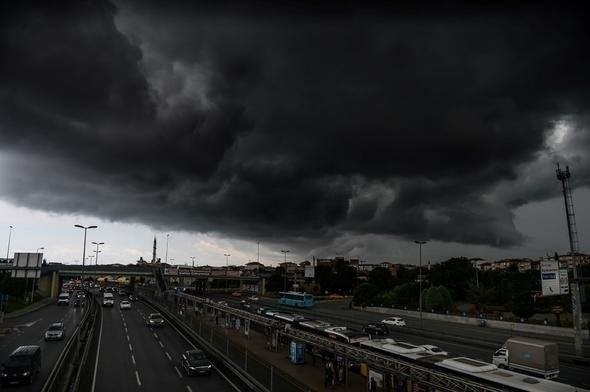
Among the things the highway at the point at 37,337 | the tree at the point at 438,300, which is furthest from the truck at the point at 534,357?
the tree at the point at 438,300

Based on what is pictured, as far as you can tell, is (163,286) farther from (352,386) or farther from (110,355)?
(352,386)

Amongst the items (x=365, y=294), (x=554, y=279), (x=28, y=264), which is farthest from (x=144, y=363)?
(x=365, y=294)

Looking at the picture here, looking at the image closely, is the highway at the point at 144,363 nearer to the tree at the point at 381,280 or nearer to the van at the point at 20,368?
the van at the point at 20,368

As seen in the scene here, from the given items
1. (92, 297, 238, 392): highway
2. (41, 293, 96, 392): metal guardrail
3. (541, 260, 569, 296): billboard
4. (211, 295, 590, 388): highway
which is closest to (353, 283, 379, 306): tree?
(211, 295, 590, 388): highway

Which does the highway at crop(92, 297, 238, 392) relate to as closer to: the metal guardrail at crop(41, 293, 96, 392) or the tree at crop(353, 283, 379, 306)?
the metal guardrail at crop(41, 293, 96, 392)

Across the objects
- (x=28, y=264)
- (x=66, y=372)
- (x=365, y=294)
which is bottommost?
(x=66, y=372)

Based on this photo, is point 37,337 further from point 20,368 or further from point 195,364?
point 195,364
